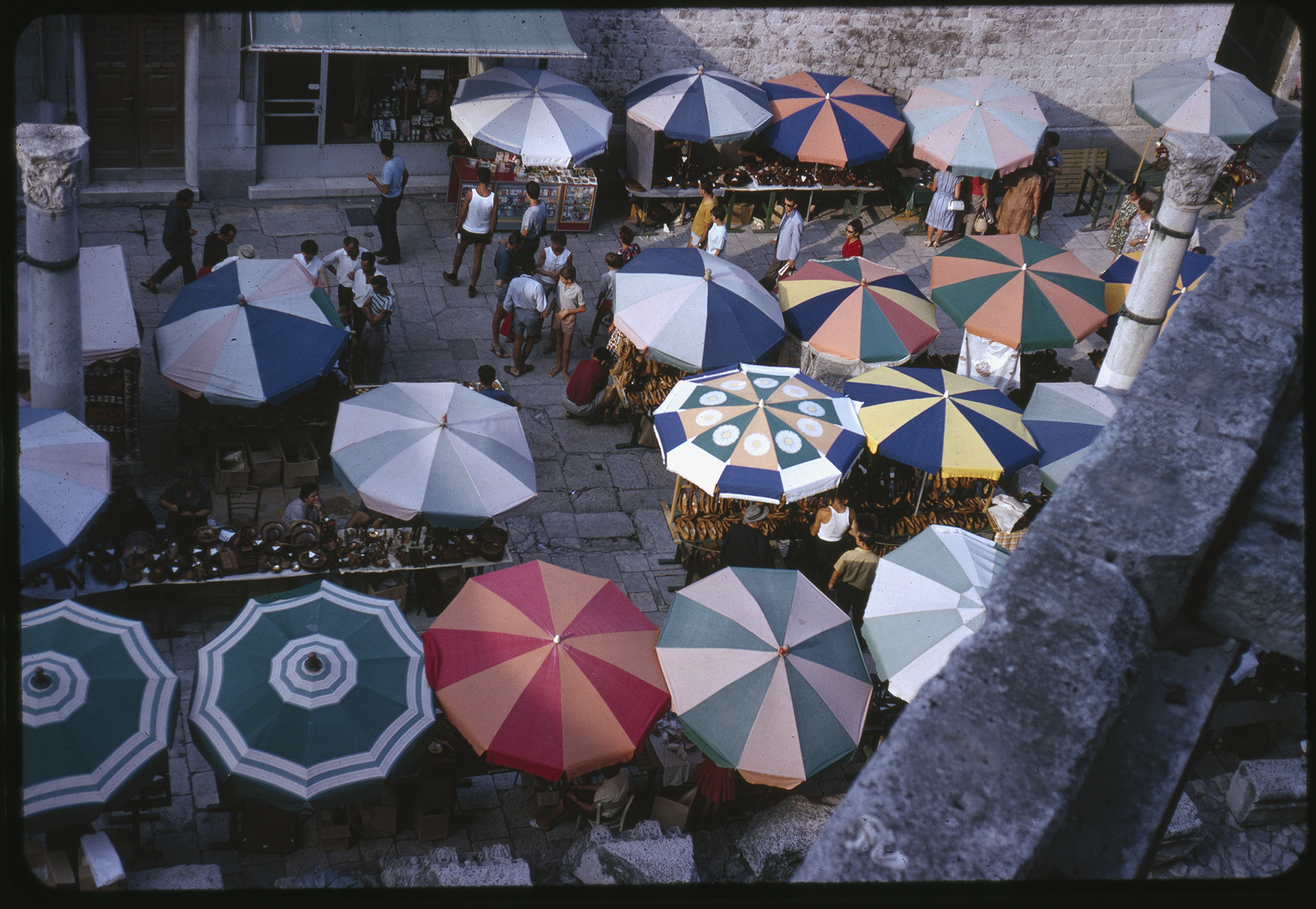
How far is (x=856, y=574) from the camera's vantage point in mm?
10367

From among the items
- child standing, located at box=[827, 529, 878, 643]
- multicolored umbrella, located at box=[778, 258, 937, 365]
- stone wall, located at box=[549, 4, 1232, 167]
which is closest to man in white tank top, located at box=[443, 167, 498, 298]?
stone wall, located at box=[549, 4, 1232, 167]

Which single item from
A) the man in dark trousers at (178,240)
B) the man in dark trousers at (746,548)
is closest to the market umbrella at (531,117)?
the man in dark trousers at (178,240)

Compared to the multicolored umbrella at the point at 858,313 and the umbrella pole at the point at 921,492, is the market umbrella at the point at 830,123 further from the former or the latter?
the umbrella pole at the point at 921,492

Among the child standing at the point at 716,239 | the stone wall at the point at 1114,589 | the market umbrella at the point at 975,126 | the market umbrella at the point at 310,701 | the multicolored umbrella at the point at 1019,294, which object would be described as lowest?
the market umbrella at the point at 310,701

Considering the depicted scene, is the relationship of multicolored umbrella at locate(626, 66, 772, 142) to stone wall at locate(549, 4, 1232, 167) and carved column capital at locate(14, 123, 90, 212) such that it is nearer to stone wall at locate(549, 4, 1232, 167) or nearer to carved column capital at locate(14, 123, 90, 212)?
stone wall at locate(549, 4, 1232, 167)

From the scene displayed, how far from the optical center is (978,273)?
13133 millimetres

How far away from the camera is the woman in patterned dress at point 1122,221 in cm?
1653

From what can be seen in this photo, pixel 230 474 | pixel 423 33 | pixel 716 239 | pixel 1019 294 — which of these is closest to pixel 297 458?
pixel 230 474

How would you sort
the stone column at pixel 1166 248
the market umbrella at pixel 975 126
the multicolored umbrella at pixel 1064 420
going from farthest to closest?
the market umbrella at pixel 975 126 → the multicolored umbrella at pixel 1064 420 → the stone column at pixel 1166 248

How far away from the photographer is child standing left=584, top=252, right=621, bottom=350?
13.1 meters

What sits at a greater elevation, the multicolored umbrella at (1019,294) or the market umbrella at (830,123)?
the market umbrella at (830,123)

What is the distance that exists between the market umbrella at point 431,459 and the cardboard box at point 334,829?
2.27m

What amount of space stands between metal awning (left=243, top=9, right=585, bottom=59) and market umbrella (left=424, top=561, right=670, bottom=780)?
829 centimetres

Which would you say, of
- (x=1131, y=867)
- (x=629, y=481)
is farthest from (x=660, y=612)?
(x=1131, y=867)
